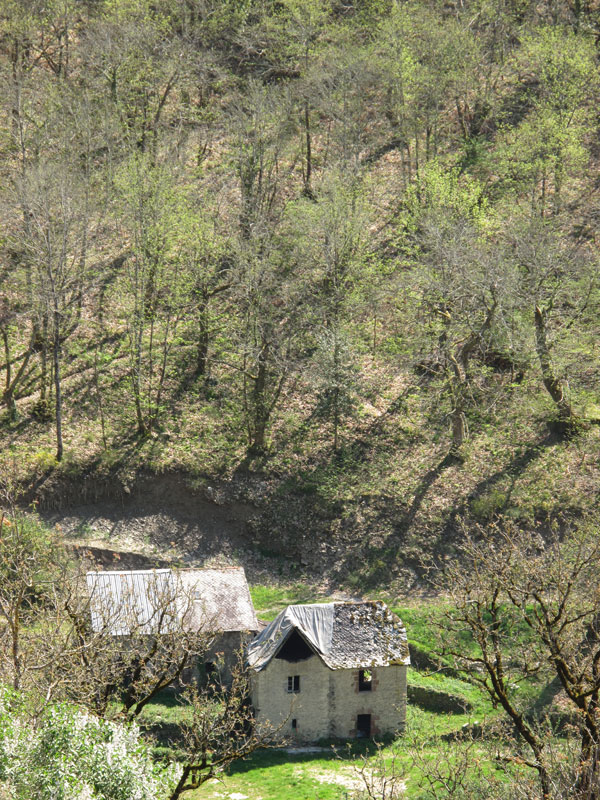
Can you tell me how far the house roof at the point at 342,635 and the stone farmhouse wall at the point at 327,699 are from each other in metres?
0.35

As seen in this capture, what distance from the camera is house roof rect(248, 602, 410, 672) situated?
96.7 ft

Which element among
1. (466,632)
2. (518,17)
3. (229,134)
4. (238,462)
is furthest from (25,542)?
(518,17)

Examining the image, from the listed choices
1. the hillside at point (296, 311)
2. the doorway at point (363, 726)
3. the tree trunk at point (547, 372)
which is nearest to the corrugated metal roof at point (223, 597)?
the hillside at point (296, 311)

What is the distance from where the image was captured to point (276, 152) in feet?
162

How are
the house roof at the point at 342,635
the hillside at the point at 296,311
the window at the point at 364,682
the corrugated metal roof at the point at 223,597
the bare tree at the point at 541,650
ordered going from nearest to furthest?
the bare tree at the point at 541,650, the house roof at the point at 342,635, the window at the point at 364,682, the corrugated metal roof at the point at 223,597, the hillside at the point at 296,311

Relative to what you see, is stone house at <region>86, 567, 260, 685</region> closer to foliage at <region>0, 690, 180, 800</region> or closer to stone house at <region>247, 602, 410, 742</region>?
stone house at <region>247, 602, 410, 742</region>

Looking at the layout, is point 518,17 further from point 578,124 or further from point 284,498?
point 284,498

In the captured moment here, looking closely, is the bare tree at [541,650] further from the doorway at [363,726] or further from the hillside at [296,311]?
the hillside at [296,311]

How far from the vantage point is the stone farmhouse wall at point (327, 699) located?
29.4 meters

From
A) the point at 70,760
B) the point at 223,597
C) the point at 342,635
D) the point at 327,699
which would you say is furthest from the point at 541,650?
the point at 70,760

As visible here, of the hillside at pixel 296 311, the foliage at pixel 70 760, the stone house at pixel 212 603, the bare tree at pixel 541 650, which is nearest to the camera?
the foliage at pixel 70 760

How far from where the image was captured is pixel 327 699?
1168 inches

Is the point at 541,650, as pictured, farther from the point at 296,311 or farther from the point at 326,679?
the point at 296,311

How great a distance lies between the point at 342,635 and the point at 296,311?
1933 cm
